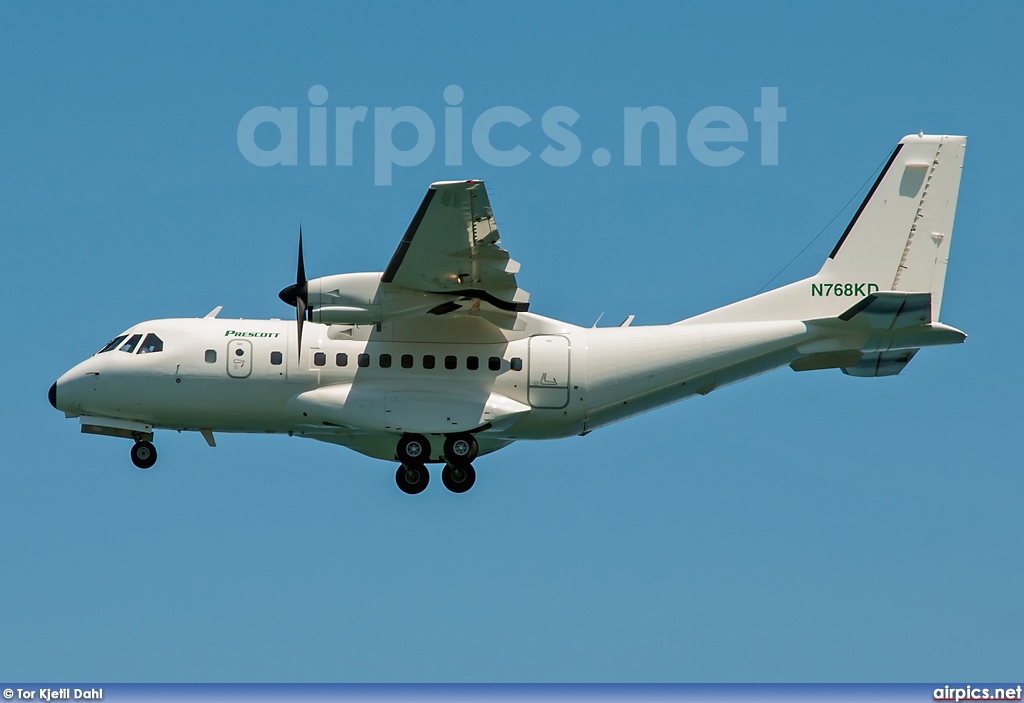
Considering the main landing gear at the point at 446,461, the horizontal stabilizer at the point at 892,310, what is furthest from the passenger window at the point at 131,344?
the horizontal stabilizer at the point at 892,310

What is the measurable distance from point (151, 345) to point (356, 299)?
13.9 ft

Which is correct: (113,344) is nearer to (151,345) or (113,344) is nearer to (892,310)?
(151,345)

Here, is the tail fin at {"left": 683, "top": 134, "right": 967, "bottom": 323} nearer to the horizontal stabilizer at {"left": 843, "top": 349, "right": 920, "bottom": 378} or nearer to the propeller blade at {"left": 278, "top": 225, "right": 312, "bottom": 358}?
the horizontal stabilizer at {"left": 843, "top": 349, "right": 920, "bottom": 378}

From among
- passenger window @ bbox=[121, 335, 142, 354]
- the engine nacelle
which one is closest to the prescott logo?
passenger window @ bbox=[121, 335, 142, 354]

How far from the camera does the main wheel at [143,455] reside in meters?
25.9

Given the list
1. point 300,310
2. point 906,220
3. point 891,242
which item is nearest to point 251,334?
point 300,310

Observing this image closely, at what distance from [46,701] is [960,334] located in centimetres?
1499

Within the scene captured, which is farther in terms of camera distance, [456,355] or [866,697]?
[456,355]

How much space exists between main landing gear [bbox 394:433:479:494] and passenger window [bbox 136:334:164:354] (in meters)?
4.39

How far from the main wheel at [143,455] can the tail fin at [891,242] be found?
9554 mm

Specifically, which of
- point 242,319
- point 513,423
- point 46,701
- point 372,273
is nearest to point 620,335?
point 513,423

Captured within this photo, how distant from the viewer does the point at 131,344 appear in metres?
25.5

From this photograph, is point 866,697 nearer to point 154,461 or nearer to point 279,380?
point 279,380

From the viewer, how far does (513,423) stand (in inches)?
966
